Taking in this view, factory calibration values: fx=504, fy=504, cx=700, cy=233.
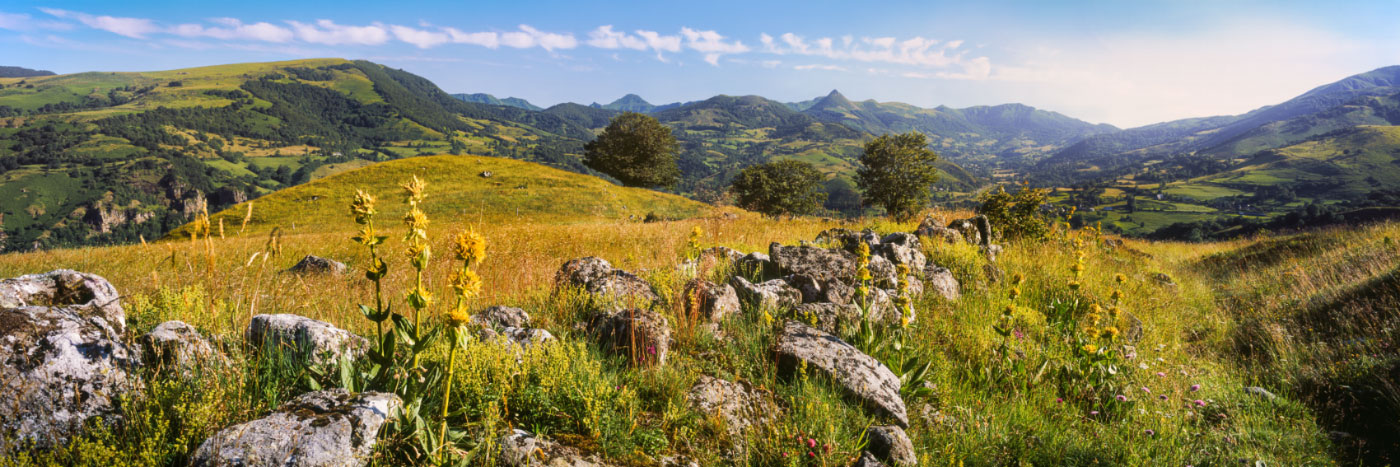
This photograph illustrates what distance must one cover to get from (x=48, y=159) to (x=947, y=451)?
28188 centimetres

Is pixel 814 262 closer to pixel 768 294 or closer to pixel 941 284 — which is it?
pixel 768 294

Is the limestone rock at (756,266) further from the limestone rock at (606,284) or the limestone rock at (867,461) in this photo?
the limestone rock at (867,461)

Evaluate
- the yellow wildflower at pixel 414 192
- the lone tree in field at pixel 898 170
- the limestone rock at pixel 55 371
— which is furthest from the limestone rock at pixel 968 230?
the lone tree in field at pixel 898 170

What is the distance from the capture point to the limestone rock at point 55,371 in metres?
2.39

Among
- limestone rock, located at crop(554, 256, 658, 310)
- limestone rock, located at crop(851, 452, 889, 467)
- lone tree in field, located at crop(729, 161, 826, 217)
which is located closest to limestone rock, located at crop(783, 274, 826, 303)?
limestone rock, located at crop(554, 256, 658, 310)

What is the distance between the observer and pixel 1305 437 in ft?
13.6

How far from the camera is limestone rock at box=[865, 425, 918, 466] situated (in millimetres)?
3336

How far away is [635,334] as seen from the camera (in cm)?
425

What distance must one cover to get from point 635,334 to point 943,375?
2.86 metres

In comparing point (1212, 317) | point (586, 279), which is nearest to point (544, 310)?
point (586, 279)

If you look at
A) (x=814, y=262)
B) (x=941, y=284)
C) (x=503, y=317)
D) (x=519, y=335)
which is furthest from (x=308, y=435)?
(x=941, y=284)

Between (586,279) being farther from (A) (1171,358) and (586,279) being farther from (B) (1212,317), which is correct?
(B) (1212,317)

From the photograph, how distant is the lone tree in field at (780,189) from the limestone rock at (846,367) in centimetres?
4562

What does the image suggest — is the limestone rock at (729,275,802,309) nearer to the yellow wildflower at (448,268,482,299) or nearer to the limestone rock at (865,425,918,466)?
the limestone rock at (865,425,918,466)
